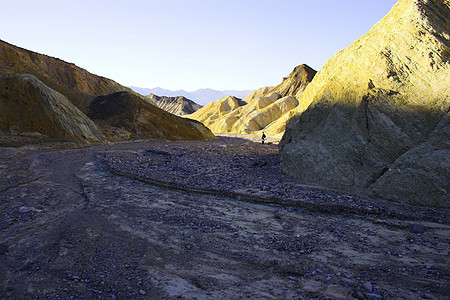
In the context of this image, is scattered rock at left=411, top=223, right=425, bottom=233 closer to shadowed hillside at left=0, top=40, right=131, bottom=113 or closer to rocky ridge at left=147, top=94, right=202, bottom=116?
shadowed hillside at left=0, top=40, right=131, bottom=113

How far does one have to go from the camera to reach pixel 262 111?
58812 mm

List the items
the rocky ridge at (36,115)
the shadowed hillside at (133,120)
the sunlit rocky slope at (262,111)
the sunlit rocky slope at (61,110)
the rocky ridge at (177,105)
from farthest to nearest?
the rocky ridge at (177,105) → the sunlit rocky slope at (262,111) → the shadowed hillside at (133,120) → the sunlit rocky slope at (61,110) → the rocky ridge at (36,115)

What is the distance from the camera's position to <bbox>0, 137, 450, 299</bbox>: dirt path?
4.24 meters

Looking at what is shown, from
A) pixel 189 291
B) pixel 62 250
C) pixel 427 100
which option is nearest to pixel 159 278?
pixel 189 291

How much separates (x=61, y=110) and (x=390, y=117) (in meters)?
22.1

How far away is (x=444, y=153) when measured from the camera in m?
7.98

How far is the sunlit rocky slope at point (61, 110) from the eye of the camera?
19906 mm

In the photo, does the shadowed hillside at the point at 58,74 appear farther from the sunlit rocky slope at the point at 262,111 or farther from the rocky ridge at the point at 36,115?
the sunlit rocky slope at the point at 262,111

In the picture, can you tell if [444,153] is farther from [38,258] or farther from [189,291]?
[38,258]

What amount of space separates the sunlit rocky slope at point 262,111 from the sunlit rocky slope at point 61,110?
1825 centimetres

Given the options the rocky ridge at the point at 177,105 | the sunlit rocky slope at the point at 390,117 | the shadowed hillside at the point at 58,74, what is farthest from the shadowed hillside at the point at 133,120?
the rocky ridge at the point at 177,105

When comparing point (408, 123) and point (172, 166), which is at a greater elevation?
point (408, 123)

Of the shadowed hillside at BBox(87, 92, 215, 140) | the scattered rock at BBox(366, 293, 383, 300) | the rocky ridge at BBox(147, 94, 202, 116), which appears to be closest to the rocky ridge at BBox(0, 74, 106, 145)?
the shadowed hillside at BBox(87, 92, 215, 140)

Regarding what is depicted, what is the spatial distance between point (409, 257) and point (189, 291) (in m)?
3.91
